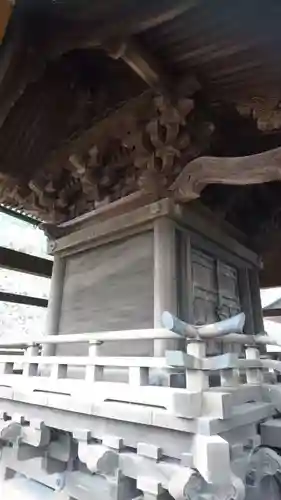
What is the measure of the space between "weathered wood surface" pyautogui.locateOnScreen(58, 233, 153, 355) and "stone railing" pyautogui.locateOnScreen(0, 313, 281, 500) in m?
0.36

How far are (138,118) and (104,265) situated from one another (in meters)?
1.03

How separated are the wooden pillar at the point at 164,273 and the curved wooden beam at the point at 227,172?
0.75ft

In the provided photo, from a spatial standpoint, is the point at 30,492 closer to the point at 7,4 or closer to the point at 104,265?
the point at 104,265

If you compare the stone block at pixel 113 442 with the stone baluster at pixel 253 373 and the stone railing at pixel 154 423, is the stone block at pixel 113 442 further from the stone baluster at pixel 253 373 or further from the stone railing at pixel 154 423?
the stone baluster at pixel 253 373

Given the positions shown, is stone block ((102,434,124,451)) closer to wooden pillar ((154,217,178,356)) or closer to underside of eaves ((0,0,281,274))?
wooden pillar ((154,217,178,356))

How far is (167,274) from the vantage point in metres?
2.16

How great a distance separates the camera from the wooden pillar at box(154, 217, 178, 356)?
211 cm

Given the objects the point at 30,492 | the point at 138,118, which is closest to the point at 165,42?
the point at 138,118

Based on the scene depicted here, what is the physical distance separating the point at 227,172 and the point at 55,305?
1.66m

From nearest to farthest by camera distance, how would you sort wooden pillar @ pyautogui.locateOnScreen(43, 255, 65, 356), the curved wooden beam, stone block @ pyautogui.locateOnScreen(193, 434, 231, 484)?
stone block @ pyautogui.locateOnScreen(193, 434, 231, 484) < the curved wooden beam < wooden pillar @ pyautogui.locateOnScreen(43, 255, 65, 356)

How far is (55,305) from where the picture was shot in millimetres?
2887

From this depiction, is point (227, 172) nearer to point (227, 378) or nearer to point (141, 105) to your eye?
point (141, 105)

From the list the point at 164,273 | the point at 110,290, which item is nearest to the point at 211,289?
the point at 164,273

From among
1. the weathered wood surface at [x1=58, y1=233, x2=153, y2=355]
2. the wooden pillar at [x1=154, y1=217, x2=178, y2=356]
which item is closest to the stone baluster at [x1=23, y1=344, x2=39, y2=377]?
the weathered wood surface at [x1=58, y1=233, x2=153, y2=355]
